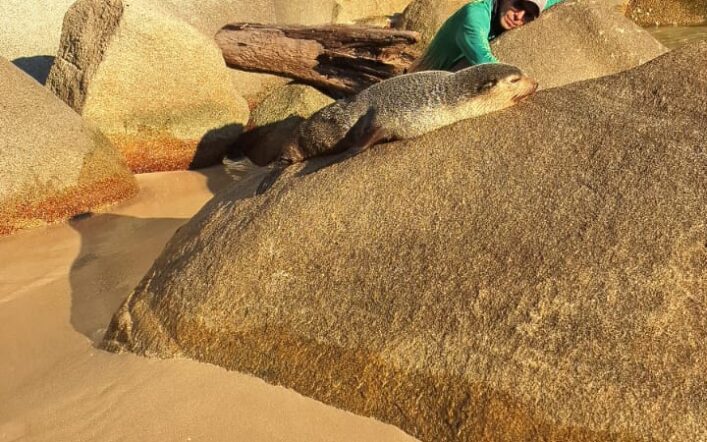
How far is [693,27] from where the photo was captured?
1344 centimetres

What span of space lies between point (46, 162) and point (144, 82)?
65.0 inches

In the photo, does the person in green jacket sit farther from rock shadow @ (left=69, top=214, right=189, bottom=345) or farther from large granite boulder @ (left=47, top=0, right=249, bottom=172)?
large granite boulder @ (left=47, top=0, right=249, bottom=172)

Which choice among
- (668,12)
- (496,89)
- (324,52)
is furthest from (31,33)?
(668,12)

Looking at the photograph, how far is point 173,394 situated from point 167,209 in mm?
3492

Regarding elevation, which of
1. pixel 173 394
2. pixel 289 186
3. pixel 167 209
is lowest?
pixel 167 209

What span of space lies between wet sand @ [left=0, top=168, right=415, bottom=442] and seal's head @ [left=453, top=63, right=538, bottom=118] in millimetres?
2000

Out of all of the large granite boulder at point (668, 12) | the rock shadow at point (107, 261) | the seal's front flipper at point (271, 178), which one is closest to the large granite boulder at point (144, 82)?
the rock shadow at point (107, 261)

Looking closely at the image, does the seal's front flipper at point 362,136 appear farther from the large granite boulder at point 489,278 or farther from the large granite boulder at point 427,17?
the large granite boulder at point 427,17

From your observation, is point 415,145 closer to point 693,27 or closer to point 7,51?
point 7,51

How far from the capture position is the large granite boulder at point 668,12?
13.7 metres

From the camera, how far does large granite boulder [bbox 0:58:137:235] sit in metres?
6.06

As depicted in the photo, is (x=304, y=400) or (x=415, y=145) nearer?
(x=304, y=400)

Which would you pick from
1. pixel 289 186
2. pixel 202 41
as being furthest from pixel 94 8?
pixel 289 186

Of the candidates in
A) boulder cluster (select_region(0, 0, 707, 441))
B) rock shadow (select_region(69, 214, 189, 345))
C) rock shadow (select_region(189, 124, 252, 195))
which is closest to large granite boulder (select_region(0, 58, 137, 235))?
rock shadow (select_region(69, 214, 189, 345))
